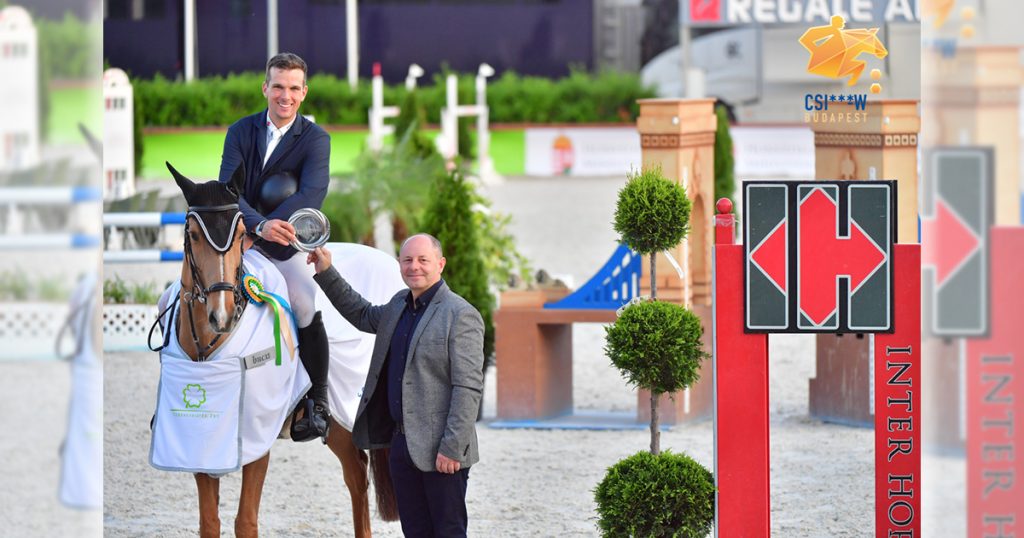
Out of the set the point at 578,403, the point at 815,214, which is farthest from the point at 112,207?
the point at 815,214

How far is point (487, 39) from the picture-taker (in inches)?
1134

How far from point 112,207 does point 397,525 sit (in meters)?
3.49

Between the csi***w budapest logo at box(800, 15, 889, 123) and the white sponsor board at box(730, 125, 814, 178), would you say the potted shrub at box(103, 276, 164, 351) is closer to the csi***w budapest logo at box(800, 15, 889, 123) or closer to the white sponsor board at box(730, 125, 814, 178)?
the csi***w budapest logo at box(800, 15, 889, 123)

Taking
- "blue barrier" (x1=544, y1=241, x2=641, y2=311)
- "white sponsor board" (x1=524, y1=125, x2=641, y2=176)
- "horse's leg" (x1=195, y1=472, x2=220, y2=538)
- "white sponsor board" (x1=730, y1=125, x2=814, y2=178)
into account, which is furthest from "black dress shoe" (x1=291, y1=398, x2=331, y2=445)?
"white sponsor board" (x1=524, y1=125, x2=641, y2=176)

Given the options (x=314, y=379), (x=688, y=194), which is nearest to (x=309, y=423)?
(x=314, y=379)

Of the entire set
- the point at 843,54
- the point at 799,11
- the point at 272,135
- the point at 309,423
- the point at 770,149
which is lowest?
the point at 309,423

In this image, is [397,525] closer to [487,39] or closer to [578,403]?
[578,403]

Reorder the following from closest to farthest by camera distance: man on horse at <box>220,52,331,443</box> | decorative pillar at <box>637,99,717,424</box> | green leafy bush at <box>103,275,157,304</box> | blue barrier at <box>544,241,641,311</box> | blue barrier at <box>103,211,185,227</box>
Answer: man on horse at <box>220,52,331,443</box> → blue barrier at <box>103,211,185,227</box> → decorative pillar at <box>637,99,717,424</box> → blue barrier at <box>544,241,641,311</box> → green leafy bush at <box>103,275,157,304</box>

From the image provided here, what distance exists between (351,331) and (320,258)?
0.48 meters

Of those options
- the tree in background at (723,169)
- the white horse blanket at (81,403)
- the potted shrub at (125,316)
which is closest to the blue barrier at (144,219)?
the potted shrub at (125,316)

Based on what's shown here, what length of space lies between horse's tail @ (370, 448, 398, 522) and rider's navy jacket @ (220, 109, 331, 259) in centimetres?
85

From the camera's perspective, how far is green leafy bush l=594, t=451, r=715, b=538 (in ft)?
16.6

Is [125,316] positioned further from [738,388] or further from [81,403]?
[81,403]

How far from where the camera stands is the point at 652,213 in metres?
5.28
